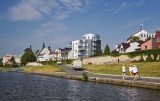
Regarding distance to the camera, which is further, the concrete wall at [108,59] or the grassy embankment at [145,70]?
the concrete wall at [108,59]

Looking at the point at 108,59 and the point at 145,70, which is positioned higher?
the point at 108,59

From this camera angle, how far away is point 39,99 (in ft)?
93.5

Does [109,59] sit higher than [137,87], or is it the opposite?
[109,59]

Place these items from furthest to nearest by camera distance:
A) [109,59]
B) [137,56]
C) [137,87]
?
[109,59] → [137,56] → [137,87]

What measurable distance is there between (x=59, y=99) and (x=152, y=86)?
1360cm

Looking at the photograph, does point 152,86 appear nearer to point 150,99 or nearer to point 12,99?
point 150,99

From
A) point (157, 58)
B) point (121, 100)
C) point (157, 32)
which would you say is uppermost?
point (157, 32)

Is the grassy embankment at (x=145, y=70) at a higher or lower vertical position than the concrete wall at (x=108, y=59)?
lower

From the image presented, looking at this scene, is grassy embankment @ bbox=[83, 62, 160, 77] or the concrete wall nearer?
grassy embankment @ bbox=[83, 62, 160, 77]

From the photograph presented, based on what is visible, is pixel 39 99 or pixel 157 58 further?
pixel 157 58

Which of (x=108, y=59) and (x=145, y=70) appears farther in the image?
(x=108, y=59)

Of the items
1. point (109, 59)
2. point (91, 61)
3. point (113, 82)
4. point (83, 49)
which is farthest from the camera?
point (83, 49)

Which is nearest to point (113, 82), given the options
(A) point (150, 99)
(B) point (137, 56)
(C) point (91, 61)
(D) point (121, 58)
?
(A) point (150, 99)

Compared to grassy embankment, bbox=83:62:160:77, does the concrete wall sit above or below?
above
